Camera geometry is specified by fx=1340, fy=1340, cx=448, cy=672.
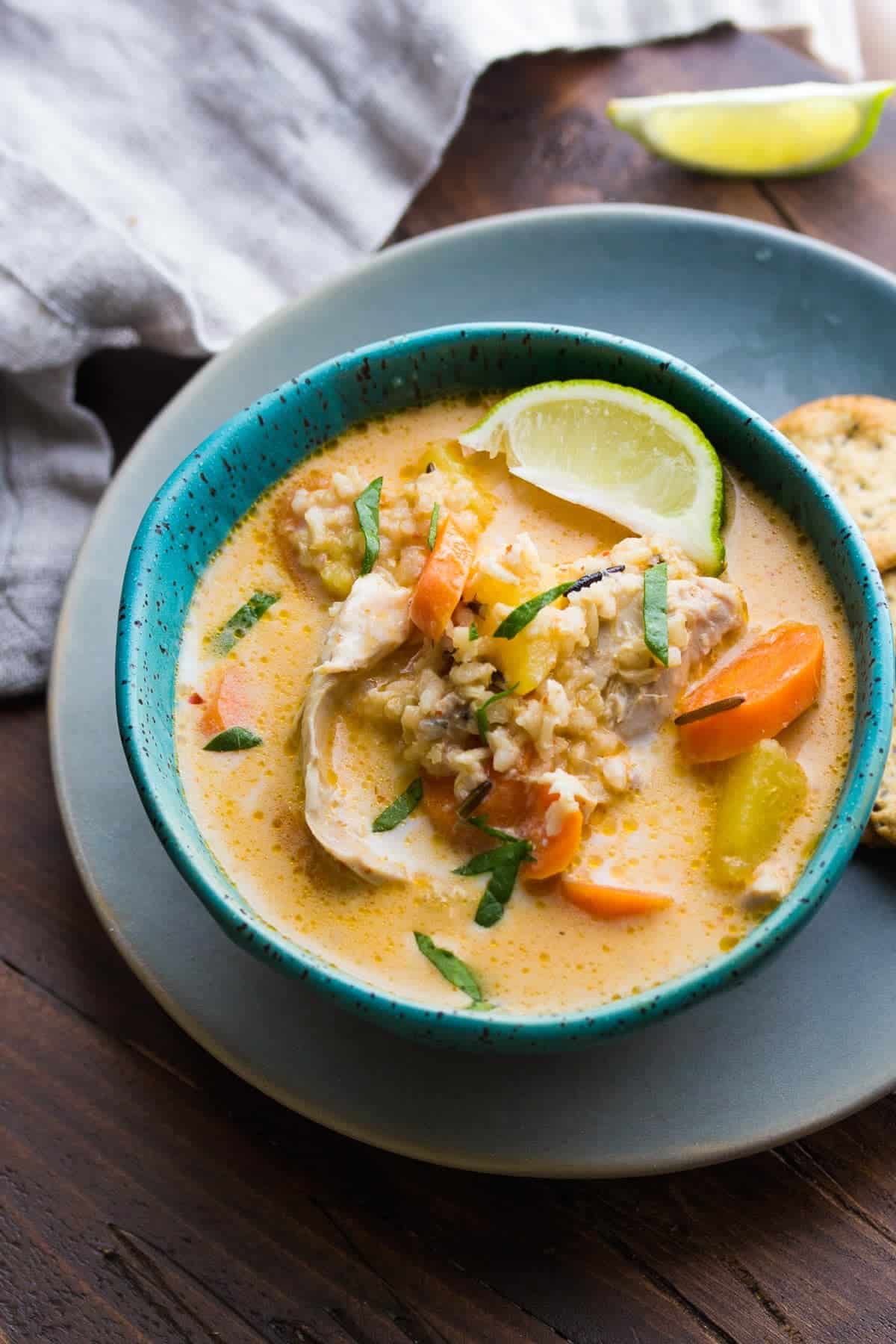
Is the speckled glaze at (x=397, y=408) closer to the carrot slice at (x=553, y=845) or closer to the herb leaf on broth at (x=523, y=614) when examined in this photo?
the carrot slice at (x=553, y=845)

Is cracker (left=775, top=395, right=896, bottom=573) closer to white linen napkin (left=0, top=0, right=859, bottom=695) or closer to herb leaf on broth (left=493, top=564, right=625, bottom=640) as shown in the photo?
herb leaf on broth (left=493, top=564, right=625, bottom=640)

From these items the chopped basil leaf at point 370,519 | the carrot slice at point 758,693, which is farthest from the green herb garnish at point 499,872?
the chopped basil leaf at point 370,519

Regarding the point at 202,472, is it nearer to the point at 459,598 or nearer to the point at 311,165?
the point at 459,598

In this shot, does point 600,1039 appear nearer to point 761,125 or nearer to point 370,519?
point 370,519

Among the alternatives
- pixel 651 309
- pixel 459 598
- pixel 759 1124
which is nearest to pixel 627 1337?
pixel 759 1124

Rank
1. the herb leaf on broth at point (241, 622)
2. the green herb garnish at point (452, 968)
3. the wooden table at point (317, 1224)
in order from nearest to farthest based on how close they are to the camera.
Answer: the green herb garnish at point (452, 968) → the wooden table at point (317, 1224) → the herb leaf on broth at point (241, 622)
